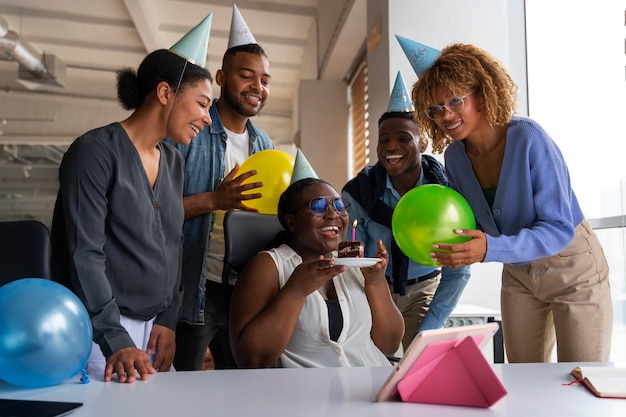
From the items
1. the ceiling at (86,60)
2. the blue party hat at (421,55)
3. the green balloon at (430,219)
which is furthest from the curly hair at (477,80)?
the ceiling at (86,60)

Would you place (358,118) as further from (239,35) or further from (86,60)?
(86,60)

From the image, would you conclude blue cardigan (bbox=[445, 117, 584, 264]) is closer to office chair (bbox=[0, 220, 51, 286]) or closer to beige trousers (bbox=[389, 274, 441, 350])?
beige trousers (bbox=[389, 274, 441, 350])

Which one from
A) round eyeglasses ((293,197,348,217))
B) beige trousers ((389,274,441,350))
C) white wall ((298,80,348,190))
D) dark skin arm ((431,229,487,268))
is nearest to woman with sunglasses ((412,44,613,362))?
dark skin arm ((431,229,487,268))

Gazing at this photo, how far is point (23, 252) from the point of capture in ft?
5.51

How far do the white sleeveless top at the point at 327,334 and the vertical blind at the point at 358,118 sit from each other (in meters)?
3.63

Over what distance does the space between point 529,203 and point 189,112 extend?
40.8 inches

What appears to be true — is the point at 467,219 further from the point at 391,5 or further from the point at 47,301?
the point at 391,5

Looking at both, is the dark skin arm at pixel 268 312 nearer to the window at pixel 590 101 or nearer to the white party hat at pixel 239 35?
the white party hat at pixel 239 35

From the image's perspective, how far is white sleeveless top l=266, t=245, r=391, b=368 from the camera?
185 centimetres

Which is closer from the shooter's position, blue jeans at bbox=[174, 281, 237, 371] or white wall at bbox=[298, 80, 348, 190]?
blue jeans at bbox=[174, 281, 237, 371]

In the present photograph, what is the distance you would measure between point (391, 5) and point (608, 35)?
1300 mm

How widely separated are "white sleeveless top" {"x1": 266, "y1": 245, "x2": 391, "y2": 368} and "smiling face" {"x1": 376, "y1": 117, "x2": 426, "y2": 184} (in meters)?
0.66

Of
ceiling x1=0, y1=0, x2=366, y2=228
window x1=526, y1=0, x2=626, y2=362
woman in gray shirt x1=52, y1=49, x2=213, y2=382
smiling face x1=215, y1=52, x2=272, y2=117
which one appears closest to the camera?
woman in gray shirt x1=52, y1=49, x2=213, y2=382

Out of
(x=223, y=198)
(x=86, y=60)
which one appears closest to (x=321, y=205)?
(x=223, y=198)
